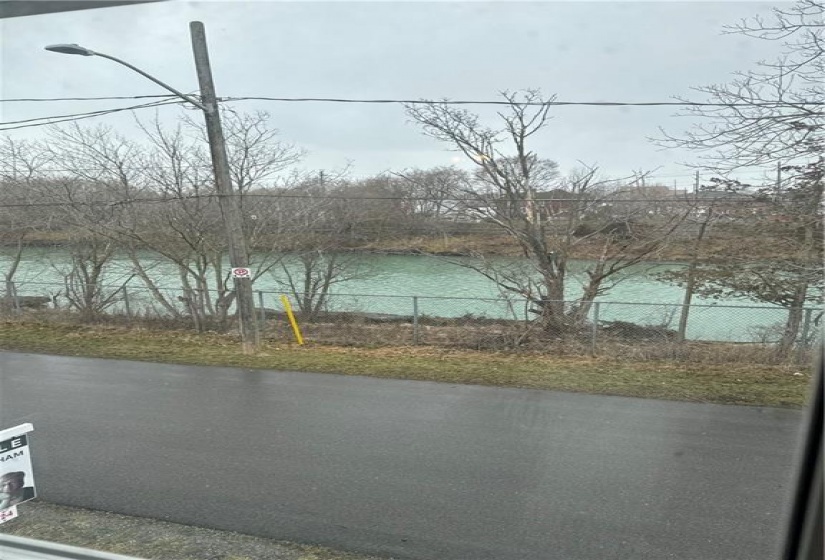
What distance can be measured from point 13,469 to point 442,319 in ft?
27.7

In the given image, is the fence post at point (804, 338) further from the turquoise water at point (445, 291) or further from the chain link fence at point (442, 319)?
the turquoise water at point (445, 291)

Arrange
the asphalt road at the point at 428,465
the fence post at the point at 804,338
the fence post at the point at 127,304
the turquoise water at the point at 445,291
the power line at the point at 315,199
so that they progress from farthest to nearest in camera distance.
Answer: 1. the fence post at the point at 127,304
2. the power line at the point at 315,199
3. the turquoise water at the point at 445,291
4. the fence post at the point at 804,338
5. the asphalt road at the point at 428,465

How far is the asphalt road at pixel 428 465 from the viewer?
9.43 feet

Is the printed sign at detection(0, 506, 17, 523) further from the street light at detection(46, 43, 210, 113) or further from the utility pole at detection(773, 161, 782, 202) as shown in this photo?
the utility pole at detection(773, 161, 782, 202)

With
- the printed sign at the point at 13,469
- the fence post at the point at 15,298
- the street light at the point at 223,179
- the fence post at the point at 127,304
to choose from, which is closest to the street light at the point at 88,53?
the street light at the point at 223,179

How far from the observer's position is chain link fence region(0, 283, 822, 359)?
799 centimetres

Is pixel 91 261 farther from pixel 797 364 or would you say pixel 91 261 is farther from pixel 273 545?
pixel 797 364

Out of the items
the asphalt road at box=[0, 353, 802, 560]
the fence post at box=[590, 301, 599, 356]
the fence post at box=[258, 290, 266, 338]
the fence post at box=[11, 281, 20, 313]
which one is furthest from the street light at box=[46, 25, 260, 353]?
the fence post at box=[11, 281, 20, 313]

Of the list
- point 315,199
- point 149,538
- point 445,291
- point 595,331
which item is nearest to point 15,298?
point 315,199

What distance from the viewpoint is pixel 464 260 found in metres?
10.0

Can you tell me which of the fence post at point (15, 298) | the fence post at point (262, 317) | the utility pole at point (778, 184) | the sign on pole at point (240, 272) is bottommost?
the fence post at point (262, 317)

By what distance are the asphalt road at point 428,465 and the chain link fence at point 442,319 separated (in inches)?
118

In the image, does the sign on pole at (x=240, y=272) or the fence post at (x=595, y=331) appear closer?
the fence post at (x=595, y=331)

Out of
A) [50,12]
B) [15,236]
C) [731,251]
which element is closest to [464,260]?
[731,251]
